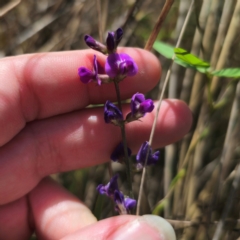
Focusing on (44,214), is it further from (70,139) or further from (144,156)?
(144,156)

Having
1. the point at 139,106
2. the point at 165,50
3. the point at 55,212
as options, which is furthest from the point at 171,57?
the point at 55,212

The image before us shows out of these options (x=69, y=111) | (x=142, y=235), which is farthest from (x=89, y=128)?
(x=142, y=235)

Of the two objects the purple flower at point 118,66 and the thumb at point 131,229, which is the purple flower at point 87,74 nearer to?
the purple flower at point 118,66

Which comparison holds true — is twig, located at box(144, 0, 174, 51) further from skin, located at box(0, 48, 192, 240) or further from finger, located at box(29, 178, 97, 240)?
finger, located at box(29, 178, 97, 240)

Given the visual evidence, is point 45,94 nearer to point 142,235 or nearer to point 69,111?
point 69,111

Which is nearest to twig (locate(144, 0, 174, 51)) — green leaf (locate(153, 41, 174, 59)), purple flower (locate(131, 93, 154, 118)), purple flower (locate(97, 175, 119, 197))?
green leaf (locate(153, 41, 174, 59))
